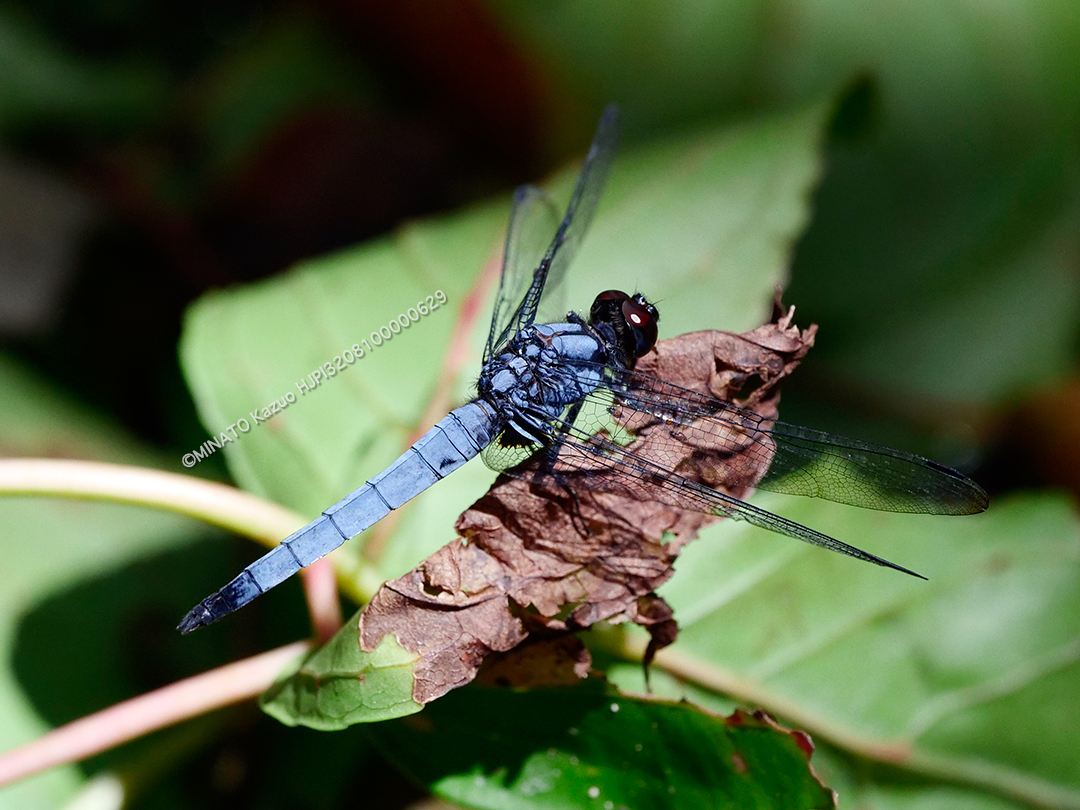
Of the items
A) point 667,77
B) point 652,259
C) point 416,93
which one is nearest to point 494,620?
point 652,259

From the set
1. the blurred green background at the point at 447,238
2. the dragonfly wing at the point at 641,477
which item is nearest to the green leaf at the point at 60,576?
the blurred green background at the point at 447,238

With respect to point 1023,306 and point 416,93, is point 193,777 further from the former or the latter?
point 1023,306

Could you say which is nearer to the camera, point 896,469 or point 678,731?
point 678,731

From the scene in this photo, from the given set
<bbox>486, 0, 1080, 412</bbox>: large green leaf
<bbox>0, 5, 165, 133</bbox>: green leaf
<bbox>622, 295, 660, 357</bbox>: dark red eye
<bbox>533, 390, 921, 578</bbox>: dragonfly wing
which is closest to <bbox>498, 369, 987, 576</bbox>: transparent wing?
<bbox>533, 390, 921, 578</bbox>: dragonfly wing

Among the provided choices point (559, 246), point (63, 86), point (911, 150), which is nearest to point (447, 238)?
point (559, 246)

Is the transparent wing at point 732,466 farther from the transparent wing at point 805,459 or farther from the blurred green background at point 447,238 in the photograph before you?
the blurred green background at point 447,238

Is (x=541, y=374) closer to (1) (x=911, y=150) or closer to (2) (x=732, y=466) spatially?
(2) (x=732, y=466)

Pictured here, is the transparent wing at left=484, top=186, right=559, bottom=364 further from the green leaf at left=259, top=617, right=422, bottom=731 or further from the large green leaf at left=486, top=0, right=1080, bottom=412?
the green leaf at left=259, top=617, right=422, bottom=731

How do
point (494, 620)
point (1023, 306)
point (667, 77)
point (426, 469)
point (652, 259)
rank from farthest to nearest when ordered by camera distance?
point (1023, 306)
point (667, 77)
point (652, 259)
point (426, 469)
point (494, 620)
